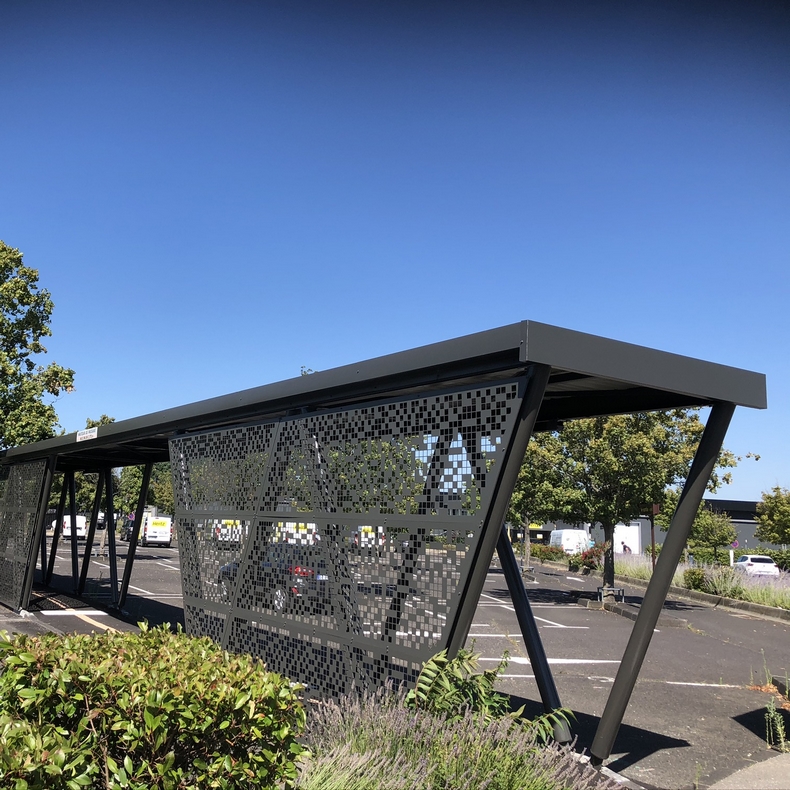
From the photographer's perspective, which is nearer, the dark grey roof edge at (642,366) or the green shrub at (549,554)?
the dark grey roof edge at (642,366)

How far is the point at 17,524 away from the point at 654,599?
14403mm

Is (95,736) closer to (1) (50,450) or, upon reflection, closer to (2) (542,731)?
(2) (542,731)

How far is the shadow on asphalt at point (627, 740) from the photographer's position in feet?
21.9

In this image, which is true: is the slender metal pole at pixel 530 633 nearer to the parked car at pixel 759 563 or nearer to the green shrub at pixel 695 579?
the green shrub at pixel 695 579

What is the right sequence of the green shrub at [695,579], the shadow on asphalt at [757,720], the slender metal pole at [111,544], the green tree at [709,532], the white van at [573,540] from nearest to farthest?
1. the shadow on asphalt at [757,720]
2. the slender metal pole at [111,544]
3. the green shrub at [695,579]
4. the green tree at [709,532]
5. the white van at [573,540]

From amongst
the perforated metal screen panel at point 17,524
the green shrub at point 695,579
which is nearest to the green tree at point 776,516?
the green shrub at point 695,579

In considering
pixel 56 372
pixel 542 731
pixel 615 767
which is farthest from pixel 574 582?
pixel 542 731

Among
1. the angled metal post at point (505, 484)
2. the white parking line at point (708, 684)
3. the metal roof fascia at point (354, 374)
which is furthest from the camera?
the white parking line at point (708, 684)

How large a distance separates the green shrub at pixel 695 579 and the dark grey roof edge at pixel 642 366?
21353 mm

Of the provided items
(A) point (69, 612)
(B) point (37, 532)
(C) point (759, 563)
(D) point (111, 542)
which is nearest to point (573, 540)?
(C) point (759, 563)

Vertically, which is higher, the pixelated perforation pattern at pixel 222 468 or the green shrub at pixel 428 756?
the pixelated perforation pattern at pixel 222 468

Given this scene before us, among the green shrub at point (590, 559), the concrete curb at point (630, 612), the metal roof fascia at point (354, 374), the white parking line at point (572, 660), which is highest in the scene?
the metal roof fascia at point (354, 374)

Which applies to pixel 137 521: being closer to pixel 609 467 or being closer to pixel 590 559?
pixel 609 467

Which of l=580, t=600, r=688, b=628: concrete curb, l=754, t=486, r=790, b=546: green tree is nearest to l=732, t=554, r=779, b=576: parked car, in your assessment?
l=754, t=486, r=790, b=546: green tree
